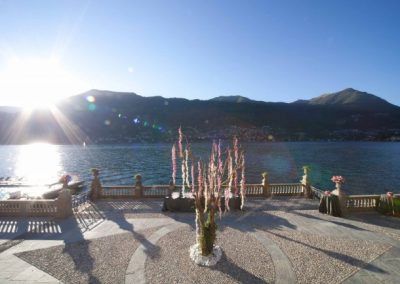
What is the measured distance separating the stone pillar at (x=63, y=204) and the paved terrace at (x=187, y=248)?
61cm

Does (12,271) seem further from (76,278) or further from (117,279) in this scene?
(117,279)

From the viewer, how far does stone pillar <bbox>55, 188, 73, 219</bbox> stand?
15.1m

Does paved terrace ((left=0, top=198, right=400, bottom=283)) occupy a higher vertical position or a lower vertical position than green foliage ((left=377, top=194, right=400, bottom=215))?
lower

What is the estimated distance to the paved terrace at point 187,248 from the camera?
8781 millimetres

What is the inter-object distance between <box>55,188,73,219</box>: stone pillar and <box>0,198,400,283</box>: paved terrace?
1.99 feet

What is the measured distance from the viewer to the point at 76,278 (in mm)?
8648

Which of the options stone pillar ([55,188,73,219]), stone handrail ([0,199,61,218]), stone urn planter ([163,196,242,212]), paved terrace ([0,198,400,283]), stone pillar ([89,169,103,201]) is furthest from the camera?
stone pillar ([89,169,103,201])

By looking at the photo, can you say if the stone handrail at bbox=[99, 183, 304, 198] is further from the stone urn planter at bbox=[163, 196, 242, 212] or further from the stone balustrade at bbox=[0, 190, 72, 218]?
the stone balustrade at bbox=[0, 190, 72, 218]

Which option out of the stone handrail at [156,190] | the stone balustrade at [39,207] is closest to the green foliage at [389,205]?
the stone handrail at [156,190]

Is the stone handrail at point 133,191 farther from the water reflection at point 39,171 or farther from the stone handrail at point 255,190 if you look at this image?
the water reflection at point 39,171

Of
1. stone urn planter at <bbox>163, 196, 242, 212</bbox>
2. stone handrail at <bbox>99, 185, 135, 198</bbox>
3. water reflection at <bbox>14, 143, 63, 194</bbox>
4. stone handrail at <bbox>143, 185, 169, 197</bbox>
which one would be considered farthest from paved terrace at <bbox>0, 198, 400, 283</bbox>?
water reflection at <bbox>14, 143, 63, 194</bbox>

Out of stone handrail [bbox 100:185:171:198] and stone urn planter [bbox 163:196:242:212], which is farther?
stone handrail [bbox 100:185:171:198]

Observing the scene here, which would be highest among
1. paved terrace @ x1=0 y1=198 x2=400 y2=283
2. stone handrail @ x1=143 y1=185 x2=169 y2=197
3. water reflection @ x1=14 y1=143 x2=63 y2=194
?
stone handrail @ x1=143 y1=185 x2=169 y2=197

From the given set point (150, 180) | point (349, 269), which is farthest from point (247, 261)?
point (150, 180)
